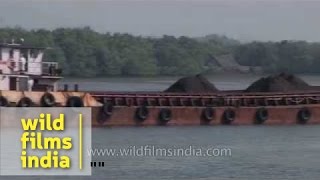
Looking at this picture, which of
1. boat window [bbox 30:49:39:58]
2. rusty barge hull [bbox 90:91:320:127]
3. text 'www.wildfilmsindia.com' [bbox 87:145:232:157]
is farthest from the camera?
rusty barge hull [bbox 90:91:320:127]

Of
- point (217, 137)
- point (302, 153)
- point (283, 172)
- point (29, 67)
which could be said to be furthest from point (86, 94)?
point (283, 172)

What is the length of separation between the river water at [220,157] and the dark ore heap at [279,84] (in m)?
3.38

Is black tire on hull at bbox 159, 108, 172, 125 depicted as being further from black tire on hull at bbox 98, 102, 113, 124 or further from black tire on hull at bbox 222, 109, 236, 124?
black tire on hull at bbox 222, 109, 236, 124

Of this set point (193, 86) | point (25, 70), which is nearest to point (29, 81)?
point (25, 70)

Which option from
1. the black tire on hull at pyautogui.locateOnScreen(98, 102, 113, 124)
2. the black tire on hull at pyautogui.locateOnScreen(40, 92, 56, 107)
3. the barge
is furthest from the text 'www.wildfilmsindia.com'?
the black tire on hull at pyautogui.locateOnScreen(98, 102, 113, 124)

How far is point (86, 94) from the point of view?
4134 centimetres

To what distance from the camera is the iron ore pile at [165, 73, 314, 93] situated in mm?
49219

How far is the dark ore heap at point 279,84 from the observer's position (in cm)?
4994

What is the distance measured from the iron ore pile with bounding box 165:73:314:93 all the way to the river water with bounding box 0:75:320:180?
359 cm

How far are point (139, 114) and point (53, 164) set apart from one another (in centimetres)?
1415

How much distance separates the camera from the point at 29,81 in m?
40.0

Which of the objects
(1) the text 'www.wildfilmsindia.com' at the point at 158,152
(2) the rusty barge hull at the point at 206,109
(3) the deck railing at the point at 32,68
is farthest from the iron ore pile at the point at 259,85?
(1) the text 'www.wildfilmsindia.com' at the point at 158,152

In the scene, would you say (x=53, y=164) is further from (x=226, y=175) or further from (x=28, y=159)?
(x=226, y=175)

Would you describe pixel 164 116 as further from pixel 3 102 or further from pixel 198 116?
pixel 3 102
